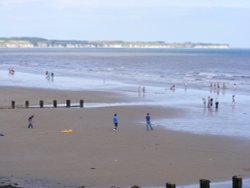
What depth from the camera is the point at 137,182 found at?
2077 centimetres

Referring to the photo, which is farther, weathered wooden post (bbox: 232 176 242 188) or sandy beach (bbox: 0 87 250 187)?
sandy beach (bbox: 0 87 250 187)

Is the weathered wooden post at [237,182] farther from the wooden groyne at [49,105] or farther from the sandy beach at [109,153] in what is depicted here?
the wooden groyne at [49,105]

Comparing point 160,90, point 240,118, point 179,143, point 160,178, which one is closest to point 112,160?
point 160,178

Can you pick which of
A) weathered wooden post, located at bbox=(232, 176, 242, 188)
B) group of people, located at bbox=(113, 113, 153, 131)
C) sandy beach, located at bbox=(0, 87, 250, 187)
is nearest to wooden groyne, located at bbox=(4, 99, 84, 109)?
sandy beach, located at bbox=(0, 87, 250, 187)

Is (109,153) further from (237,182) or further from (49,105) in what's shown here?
(49,105)

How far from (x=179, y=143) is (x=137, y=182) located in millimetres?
8090

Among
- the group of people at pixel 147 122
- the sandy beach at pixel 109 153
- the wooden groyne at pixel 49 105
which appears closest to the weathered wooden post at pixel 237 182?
the sandy beach at pixel 109 153

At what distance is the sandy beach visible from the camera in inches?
850

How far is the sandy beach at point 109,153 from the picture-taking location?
21.6 m

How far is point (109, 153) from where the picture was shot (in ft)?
84.0

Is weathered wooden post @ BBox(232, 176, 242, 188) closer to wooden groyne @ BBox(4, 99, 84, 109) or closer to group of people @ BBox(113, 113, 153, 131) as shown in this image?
group of people @ BBox(113, 113, 153, 131)

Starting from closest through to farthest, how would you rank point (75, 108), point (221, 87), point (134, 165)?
point (134, 165)
point (75, 108)
point (221, 87)

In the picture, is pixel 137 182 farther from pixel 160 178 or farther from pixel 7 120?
pixel 7 120

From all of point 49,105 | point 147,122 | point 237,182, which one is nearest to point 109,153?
point 147,122
